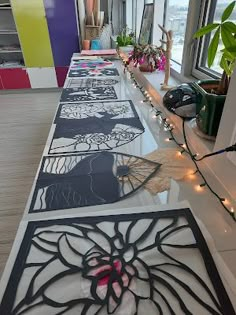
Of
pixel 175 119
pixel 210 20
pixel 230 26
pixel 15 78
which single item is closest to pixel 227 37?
pixel 230 26

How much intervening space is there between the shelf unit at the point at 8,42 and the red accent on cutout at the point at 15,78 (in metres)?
0.09

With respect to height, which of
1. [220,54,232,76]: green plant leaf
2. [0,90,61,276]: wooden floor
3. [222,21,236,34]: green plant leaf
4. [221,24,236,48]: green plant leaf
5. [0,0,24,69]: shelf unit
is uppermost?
[222,21,236,34]: green plant leaf

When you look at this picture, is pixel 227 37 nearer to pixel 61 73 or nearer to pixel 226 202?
pixel 226 202

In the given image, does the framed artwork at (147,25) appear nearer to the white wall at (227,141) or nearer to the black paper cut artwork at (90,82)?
the black paper cut artwork at (90,82)

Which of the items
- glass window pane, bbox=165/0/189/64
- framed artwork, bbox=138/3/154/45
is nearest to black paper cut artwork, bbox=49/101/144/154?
glass window pane, bbox=165/0/189/64

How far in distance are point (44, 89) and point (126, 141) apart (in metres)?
3.47

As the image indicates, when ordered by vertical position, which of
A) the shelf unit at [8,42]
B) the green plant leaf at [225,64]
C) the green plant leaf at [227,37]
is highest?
the green plant leaf at [227,37]

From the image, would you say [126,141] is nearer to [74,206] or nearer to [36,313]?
[74,206]

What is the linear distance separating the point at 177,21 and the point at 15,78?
120 inches

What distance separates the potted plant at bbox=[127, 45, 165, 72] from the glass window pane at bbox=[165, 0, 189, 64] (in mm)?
137

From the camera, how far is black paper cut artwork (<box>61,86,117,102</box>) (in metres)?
1.54

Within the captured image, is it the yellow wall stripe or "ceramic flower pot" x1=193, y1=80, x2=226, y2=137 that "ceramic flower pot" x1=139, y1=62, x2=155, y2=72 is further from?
the yellow wall stripe

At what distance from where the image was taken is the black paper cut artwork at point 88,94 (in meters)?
1.54

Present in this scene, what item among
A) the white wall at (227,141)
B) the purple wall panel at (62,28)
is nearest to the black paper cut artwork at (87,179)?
the white wall at (227,141)
